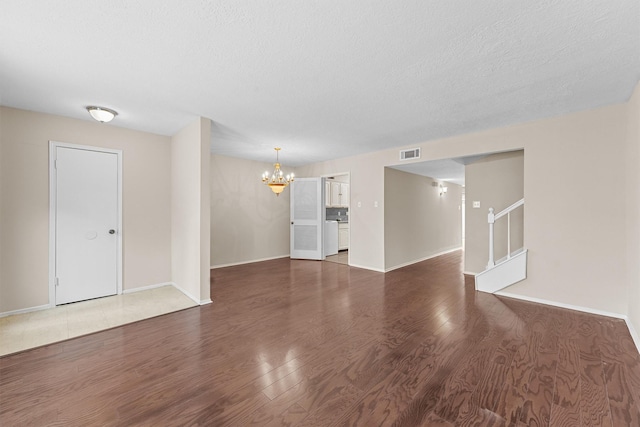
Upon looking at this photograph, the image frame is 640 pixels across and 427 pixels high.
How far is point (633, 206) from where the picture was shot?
2598 millimetres

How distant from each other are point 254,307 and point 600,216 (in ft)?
14.1

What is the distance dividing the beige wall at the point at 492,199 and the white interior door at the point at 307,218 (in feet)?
10.4

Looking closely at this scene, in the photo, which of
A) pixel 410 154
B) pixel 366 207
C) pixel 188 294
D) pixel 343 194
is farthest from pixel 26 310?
pixel 343 194

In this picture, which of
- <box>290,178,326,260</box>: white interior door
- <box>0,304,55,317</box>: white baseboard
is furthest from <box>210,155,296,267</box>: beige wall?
<box>0,304,55,317</box>: white baseboard

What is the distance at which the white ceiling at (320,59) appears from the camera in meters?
1.62

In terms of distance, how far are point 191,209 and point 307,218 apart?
3279 millimetres

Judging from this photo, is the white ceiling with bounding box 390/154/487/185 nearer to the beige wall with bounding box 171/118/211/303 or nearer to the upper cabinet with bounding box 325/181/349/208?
the upper cabinet with bounding box 325/181/349/208

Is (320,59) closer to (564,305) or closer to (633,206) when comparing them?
(633,206)

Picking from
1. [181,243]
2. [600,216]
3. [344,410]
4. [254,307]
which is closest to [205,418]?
[344,410]

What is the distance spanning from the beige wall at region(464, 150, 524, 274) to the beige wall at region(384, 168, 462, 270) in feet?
4.16

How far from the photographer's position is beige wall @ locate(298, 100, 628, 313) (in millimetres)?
2984

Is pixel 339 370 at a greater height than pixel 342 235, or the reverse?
pixel 342 235

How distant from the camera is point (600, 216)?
3.06m

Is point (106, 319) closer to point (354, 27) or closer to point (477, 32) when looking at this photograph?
point (354, 27)
